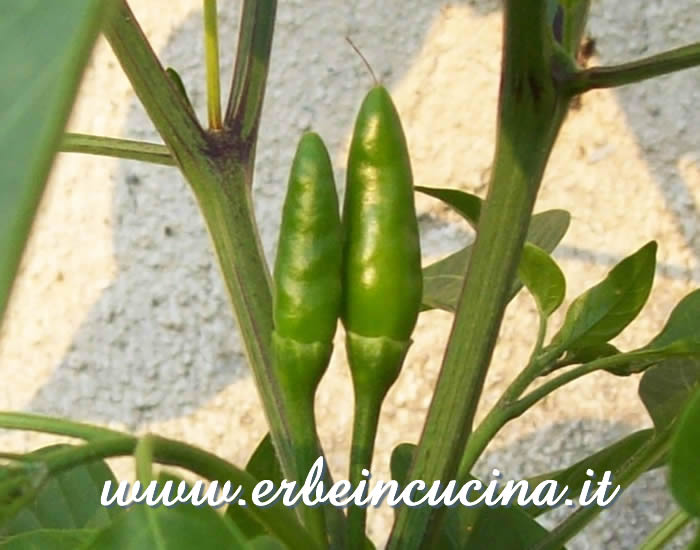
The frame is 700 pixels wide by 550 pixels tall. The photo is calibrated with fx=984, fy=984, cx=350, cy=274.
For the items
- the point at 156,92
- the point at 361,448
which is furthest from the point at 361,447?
the point at 156,92

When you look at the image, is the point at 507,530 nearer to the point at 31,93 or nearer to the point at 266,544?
the point at 266,544

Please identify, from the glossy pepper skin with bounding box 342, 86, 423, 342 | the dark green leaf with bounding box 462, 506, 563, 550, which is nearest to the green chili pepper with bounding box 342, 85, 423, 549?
the glossy pepper skin with bounding box 342, 86, 423, 342

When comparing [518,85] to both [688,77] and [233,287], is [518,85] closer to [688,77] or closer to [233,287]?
→ [233,287]

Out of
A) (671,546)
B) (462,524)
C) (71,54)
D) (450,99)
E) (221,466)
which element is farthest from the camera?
(450,99)

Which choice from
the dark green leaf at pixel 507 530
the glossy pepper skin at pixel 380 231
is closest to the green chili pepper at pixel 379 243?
the glossy pepper skin at pixel 380 231

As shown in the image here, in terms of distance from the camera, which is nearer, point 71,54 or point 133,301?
point 71,54

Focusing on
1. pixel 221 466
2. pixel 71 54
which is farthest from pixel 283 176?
pixel 71 54
